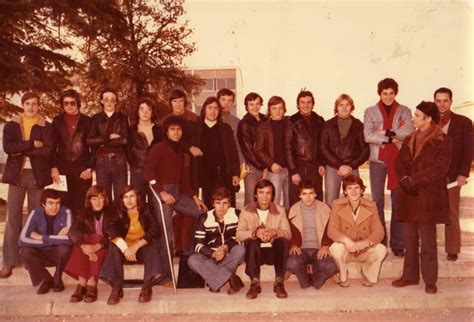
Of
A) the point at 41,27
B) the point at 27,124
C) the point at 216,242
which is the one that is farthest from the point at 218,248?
the point at 41,27

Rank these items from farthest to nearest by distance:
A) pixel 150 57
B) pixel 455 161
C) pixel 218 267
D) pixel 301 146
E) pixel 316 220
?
1. pixel 150 57
2. pixel 301 146
3. pixel 455 161
4. pixel 316 220
5. pixel 218 267

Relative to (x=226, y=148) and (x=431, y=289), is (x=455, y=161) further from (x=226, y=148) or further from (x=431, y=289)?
(x=226, y=148)

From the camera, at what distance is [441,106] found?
596 centimetres

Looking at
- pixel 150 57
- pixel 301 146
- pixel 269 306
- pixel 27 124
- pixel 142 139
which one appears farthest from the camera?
pixel 150 57

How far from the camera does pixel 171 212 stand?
5789 mm

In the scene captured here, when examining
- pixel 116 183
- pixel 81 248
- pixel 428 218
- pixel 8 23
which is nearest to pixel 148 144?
pixel 116 183

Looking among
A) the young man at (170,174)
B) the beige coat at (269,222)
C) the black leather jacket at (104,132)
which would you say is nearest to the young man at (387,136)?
the beige coat at (269,222)

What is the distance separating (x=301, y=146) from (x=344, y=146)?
51cm

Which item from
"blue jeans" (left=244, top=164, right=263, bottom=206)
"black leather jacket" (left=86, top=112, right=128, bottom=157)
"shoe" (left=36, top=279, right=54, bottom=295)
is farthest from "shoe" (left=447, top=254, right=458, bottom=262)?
"shoe" (left=36, top=279, right=54, bottom=295)

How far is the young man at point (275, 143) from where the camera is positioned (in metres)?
6.30

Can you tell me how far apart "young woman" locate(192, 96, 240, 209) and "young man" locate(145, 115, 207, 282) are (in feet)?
1.06

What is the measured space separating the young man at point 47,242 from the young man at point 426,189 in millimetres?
3603

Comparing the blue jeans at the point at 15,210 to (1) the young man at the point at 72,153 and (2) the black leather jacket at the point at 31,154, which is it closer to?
(2) the black leather jacket at the point at 31,154

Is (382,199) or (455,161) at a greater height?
(455,161)
